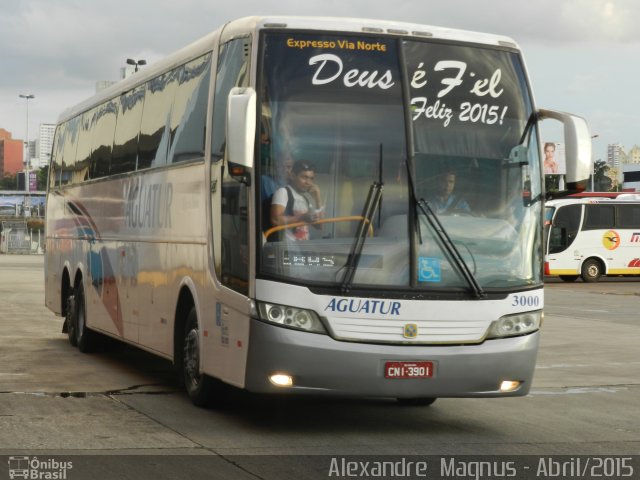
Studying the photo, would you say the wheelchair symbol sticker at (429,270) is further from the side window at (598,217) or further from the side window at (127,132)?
the side window at (598,217)

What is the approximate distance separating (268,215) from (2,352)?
26.2ft

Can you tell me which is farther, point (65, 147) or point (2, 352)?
point (65, 147)

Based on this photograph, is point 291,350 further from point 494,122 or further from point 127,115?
point 127,115

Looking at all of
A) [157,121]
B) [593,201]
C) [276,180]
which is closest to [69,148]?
[157,121]

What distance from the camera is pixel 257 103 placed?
9.62 metres

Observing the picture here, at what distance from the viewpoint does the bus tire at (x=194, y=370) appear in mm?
10953

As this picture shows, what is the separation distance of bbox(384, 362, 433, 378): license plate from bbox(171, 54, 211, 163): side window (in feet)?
9.42

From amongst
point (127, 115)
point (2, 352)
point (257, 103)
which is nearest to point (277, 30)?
point (257, 103)

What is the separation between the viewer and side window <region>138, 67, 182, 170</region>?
41.3 feet

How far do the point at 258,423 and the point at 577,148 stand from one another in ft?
11.1

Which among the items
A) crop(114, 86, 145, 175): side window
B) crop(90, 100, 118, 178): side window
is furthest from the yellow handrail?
crop(90, 100, 118, 178): side window

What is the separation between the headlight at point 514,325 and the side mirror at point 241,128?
2.27 m

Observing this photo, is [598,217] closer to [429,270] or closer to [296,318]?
[429,270]

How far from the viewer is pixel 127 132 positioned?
47.7ft
